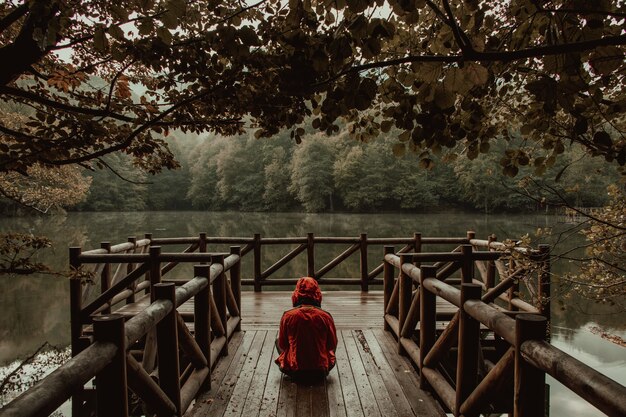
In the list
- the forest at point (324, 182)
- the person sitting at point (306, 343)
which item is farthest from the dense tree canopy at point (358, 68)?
the forest at point (324, 182)

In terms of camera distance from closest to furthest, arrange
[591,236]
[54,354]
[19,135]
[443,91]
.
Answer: [443,91], [19,135], [591,236], [54,354]

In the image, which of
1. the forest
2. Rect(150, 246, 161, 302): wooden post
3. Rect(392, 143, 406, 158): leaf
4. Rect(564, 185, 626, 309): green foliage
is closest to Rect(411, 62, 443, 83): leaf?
Rect(392, 143, 406, 158): leaf

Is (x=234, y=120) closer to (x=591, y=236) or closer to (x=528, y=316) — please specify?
(x=528, y=316)

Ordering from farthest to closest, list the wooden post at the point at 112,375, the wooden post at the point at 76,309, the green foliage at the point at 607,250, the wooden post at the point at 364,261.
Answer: the wooden post at the point at 364,261 < the wooden post at the point at 76,309 < the green foliage at the point at 607,250 < the wooden post at the point at 112,375

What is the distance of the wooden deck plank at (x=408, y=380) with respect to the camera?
388 cm

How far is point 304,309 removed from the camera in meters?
4.46

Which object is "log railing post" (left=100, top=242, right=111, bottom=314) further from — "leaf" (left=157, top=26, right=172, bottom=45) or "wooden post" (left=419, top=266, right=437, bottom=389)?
"leaf" (left=157, top=26, right=172, bottom=45)

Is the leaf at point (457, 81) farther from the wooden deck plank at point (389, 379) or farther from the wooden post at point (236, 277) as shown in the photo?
the wooden post at point (236, 277)

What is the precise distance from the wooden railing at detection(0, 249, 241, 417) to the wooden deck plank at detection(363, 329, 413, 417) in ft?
6.04

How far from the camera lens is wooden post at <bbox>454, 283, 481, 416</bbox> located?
11.3 feet

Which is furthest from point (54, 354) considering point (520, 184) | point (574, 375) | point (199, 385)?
point (574, 375)

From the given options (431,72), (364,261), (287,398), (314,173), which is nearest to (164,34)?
(431,72)

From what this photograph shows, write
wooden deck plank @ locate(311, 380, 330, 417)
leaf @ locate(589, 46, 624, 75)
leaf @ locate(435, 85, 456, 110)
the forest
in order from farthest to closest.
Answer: the forest, wooden deck plank @ locate(311, 380, 330, 417), leaf @ locate(435, 85, 456, 110), leaf @ locate(589, 46, 624, 75)

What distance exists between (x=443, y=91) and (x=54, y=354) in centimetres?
1276
